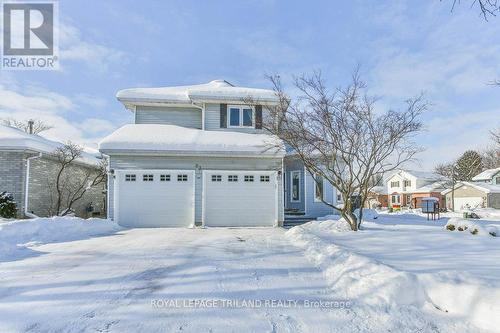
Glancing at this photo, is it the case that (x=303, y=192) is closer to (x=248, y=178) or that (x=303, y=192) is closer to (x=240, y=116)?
(x=248, y=178)

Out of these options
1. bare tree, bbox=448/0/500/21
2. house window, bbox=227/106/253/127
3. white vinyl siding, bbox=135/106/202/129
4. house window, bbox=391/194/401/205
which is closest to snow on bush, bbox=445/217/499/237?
bare tree, bbox=448/0/500/21

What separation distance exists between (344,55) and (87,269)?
1181cm

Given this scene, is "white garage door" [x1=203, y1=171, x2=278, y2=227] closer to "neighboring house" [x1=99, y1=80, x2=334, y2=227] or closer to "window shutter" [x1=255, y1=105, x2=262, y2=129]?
"neighboring house" [x1=99, y1=80, x2=334, y2=227]

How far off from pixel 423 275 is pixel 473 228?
6716 mm

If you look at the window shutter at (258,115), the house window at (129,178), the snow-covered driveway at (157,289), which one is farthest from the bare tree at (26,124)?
the snow-covered driveway at (157,289)

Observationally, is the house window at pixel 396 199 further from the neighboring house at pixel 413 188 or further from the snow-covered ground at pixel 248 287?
the snow-covered ground at pixel 248 287

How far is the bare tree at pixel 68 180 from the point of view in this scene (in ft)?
48.5

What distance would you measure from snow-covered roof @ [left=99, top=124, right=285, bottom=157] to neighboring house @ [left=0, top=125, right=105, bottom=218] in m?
3.77

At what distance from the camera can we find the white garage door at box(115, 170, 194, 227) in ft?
40.1

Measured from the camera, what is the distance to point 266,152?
41.4 feet

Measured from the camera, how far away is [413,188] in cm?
4359

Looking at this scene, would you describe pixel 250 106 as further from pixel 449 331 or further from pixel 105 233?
pixel 449 331

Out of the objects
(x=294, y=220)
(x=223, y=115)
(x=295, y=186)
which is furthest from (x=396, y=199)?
(x=223, y=115)

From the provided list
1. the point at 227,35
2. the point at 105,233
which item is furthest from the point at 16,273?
the point at 227,35
